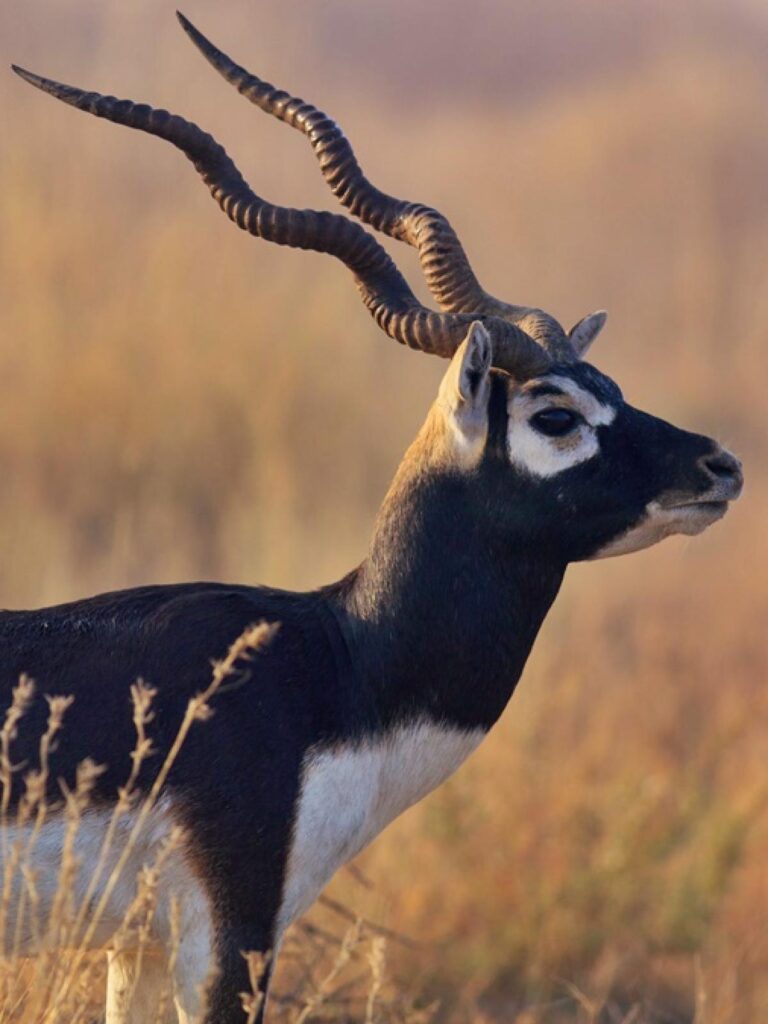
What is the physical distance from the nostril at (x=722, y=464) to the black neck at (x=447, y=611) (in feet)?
1.48

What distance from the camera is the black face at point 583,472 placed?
202 inches

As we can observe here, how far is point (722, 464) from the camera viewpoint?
16.9 ft

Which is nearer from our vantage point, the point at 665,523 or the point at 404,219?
the point at 665,523

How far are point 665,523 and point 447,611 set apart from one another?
1.96ft

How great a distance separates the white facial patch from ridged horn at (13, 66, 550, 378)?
0.07 m

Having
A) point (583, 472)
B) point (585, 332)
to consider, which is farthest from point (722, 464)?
point (585, 332)

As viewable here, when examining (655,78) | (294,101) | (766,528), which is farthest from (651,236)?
(294,101)

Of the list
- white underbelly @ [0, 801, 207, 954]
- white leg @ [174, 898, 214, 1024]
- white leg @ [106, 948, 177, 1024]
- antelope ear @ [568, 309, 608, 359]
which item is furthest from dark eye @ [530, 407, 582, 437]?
white leg @ [106, 948, 177, 1024]

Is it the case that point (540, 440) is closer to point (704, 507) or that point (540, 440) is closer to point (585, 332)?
point (704, 507)

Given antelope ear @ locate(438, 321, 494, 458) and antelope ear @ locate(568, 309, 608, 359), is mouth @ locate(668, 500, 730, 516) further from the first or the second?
antelope ear @ locate(568, 309, 608, 359)

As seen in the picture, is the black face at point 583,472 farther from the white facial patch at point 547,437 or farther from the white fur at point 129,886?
the white fur at point 129,886

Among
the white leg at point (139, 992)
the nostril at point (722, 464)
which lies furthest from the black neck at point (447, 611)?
the white leg at point (139, 992)

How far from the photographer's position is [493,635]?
5.17 m

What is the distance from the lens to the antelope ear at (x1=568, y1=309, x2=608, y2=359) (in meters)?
5.95
